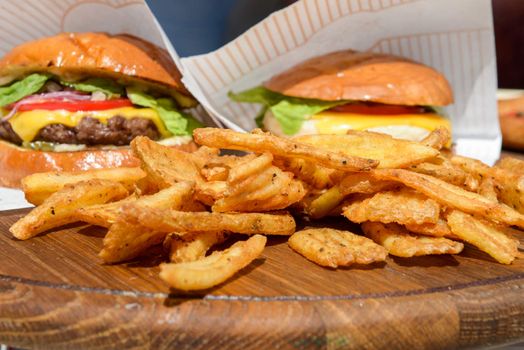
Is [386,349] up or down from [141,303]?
down

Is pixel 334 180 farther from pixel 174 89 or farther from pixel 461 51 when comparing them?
pixel 461 51

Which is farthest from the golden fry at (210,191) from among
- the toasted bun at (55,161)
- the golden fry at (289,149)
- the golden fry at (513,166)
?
the toasted bun at (55,161)

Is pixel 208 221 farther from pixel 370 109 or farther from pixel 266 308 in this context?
pixel 370 109

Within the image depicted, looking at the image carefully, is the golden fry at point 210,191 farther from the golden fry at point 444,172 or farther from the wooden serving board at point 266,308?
the golden fry at point 444,172

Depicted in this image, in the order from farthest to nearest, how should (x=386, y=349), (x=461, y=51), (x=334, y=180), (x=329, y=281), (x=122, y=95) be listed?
(x=461, y=51) < (x=122, y=95) < (x=334, y=180) < (x=329, y=281) < (x=386, y=349)

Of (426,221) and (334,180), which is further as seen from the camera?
(334,180)

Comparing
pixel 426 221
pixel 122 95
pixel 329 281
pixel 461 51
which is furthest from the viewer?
pixel 461 51

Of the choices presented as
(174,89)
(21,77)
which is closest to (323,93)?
(174,89)
